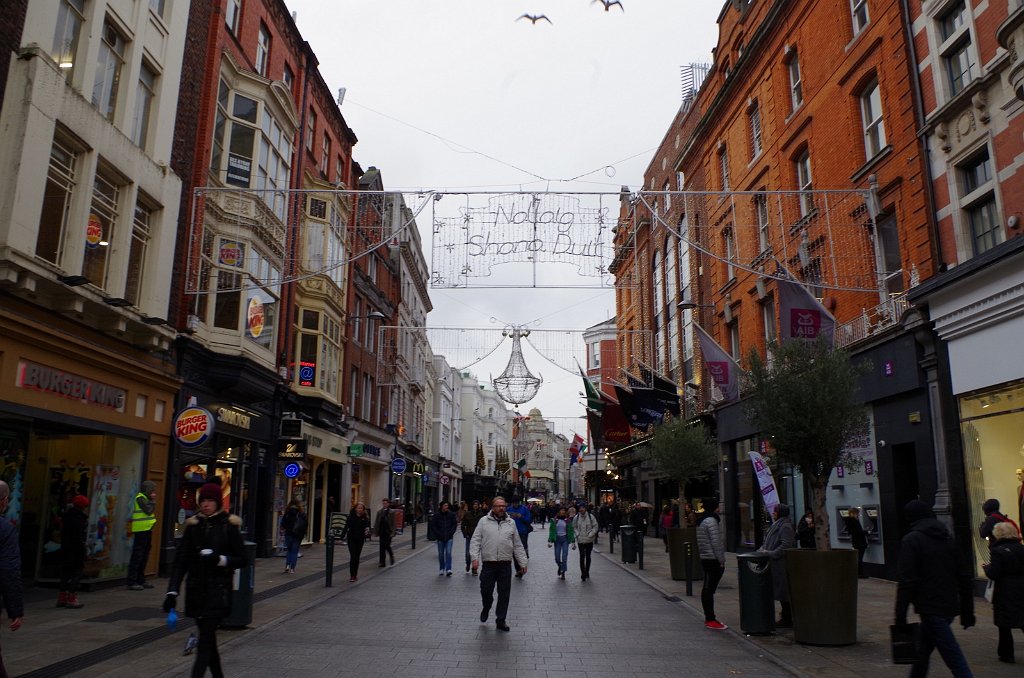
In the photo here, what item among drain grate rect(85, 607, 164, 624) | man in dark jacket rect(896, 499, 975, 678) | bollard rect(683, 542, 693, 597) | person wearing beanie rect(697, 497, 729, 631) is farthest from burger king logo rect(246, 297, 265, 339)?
man in dark jacket rect(896, 499, 975, 678)

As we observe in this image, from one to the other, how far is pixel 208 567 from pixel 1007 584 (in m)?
7.77

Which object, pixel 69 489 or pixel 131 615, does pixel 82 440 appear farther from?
pixel 131 615

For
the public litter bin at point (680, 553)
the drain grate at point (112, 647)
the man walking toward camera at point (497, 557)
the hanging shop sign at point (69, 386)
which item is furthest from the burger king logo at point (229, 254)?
the public litter bin at point (680, 553)

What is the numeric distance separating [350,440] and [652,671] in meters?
26.0

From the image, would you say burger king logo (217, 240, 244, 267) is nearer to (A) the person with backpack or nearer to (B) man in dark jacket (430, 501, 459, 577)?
(A) the person with backpack

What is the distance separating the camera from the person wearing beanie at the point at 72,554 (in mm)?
11586

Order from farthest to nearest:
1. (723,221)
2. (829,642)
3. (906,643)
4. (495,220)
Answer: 1. (723,221)
2. (495,220)
3. (829,642)
4. (906,643)

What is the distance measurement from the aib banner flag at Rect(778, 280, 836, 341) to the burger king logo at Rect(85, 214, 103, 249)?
12899mm

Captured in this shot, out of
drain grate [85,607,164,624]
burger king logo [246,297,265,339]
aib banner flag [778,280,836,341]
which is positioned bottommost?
drain grate [85,607,164,624]

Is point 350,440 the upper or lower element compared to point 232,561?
upper

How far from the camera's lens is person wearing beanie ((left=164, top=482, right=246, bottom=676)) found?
20.2ft

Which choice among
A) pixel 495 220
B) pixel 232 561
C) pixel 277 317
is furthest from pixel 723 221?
pixel 232 561

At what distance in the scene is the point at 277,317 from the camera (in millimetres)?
22375

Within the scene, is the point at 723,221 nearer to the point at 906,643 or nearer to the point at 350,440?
the point at 350,440
